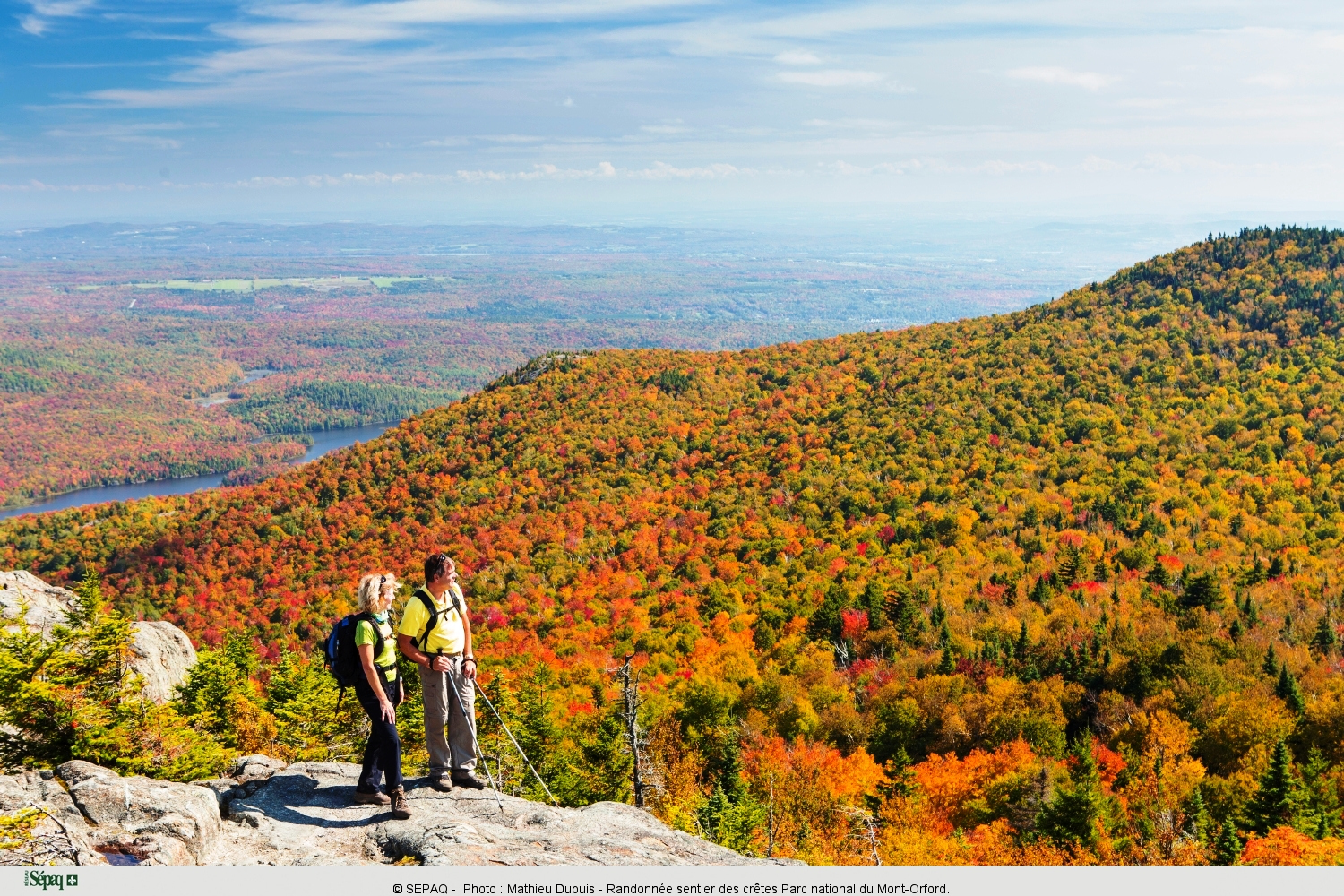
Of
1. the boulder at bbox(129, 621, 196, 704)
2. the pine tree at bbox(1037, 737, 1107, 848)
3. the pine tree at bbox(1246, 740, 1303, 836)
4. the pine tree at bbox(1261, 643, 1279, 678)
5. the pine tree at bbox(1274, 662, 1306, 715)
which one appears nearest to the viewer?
the boulder at bbox(129, 621, 196, 704)

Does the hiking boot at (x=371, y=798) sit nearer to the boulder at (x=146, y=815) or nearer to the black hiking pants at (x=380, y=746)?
the black hiking pants at (x=380, y=746)

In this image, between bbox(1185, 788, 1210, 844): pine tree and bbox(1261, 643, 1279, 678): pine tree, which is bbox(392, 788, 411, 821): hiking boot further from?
bbox(1261, 643, 1279, 678): pine tree

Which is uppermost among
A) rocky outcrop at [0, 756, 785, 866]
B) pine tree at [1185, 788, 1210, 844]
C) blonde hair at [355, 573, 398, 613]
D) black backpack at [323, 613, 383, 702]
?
blonde hair at [355, 573, 398, 613]

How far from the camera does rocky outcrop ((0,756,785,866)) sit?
8438mm

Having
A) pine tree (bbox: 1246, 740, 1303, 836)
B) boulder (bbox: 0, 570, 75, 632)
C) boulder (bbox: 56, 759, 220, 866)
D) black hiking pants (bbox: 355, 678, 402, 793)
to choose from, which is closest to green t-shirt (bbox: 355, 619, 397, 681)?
black hiking pants (bbox: 355, 678, 402, 793)

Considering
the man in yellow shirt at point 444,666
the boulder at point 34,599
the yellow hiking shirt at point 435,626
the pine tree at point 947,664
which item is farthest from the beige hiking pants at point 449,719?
the pine tree at point 947,664

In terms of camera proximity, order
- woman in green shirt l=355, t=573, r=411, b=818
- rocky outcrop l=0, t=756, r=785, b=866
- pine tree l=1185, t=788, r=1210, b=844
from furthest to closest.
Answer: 1. pine tree l=1185, t=788, r=1210, b=844
2. woman in green shirt l=355, t=573, r=411, b=818
3. rocky outcrop l=0, t=756, r=785, b=866

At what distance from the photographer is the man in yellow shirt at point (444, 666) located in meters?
9.76

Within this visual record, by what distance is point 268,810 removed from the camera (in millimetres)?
9609

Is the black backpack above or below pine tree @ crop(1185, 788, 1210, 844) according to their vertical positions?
above

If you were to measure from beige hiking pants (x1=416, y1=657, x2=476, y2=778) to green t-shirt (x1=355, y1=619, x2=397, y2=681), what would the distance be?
430mm

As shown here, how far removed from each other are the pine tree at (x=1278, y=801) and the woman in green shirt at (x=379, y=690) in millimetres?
25735

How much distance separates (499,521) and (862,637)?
46.6 meters

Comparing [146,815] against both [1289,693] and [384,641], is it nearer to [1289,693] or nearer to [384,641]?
[384,641]
